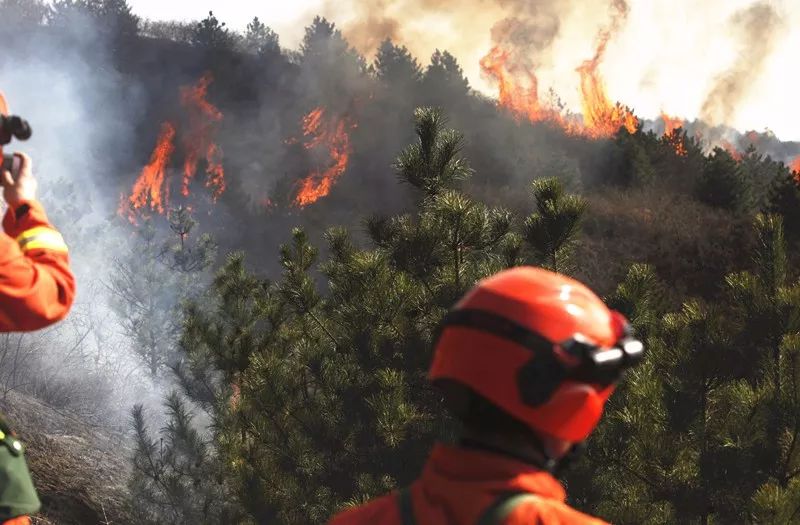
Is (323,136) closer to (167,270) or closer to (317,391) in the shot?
(167,270)

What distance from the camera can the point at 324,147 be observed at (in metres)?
46.6

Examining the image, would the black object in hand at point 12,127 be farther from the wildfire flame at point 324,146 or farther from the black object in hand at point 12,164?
the wildfire flame at point 324,146

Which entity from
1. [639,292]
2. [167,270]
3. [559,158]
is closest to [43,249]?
[639,292]

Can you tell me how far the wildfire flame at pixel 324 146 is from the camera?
4253 centimetres

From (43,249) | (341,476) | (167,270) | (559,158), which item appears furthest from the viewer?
(559,158)

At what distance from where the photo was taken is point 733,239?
1016 inches

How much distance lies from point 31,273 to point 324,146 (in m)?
45.7

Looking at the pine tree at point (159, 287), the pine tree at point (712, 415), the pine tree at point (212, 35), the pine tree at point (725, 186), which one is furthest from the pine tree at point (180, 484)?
the pine tree at point (212, 35)

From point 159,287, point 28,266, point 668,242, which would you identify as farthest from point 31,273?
point 668,242

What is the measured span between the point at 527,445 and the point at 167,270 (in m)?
20.7

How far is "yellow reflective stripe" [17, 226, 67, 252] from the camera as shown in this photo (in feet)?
6.36

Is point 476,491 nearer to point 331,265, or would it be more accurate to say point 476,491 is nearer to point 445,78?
point 331,265

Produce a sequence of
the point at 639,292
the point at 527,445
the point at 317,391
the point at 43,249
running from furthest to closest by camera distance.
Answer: the point at 317,391 < the point at 639,292 < the point at 43,249 < the point at 527,445

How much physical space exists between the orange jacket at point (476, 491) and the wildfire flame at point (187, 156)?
4294 centimetres
